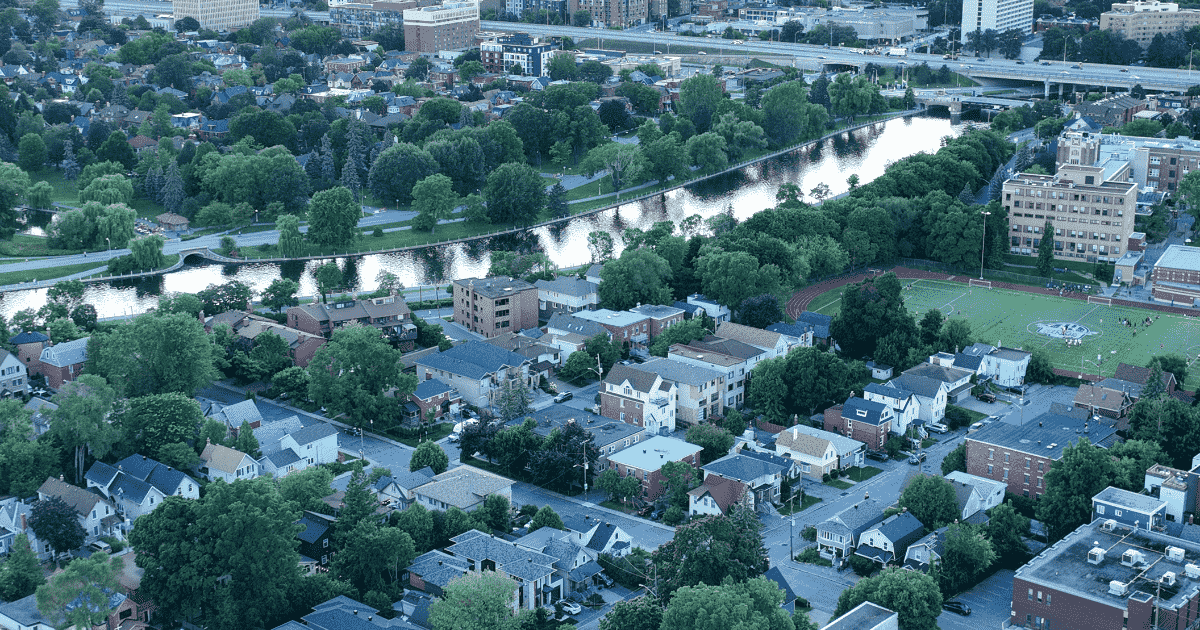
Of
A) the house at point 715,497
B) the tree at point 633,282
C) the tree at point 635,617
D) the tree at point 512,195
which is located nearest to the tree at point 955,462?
the house at point 715,497

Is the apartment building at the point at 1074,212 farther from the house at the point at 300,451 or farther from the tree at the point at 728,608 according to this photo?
the tree at the point at 728,608

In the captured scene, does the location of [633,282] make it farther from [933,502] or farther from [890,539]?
[890,539]

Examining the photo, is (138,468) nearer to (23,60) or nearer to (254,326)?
(254,326)

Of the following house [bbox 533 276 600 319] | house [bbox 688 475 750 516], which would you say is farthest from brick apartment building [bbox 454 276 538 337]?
house [bbox 688 475 750 516]

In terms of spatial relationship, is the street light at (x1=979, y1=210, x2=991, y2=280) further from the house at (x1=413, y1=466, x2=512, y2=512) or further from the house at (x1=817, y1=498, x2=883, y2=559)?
the house at (x1=413, y1=466, x2=512, y2=512)

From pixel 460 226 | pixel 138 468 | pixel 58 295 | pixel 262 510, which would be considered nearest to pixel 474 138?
pixel 460 226
